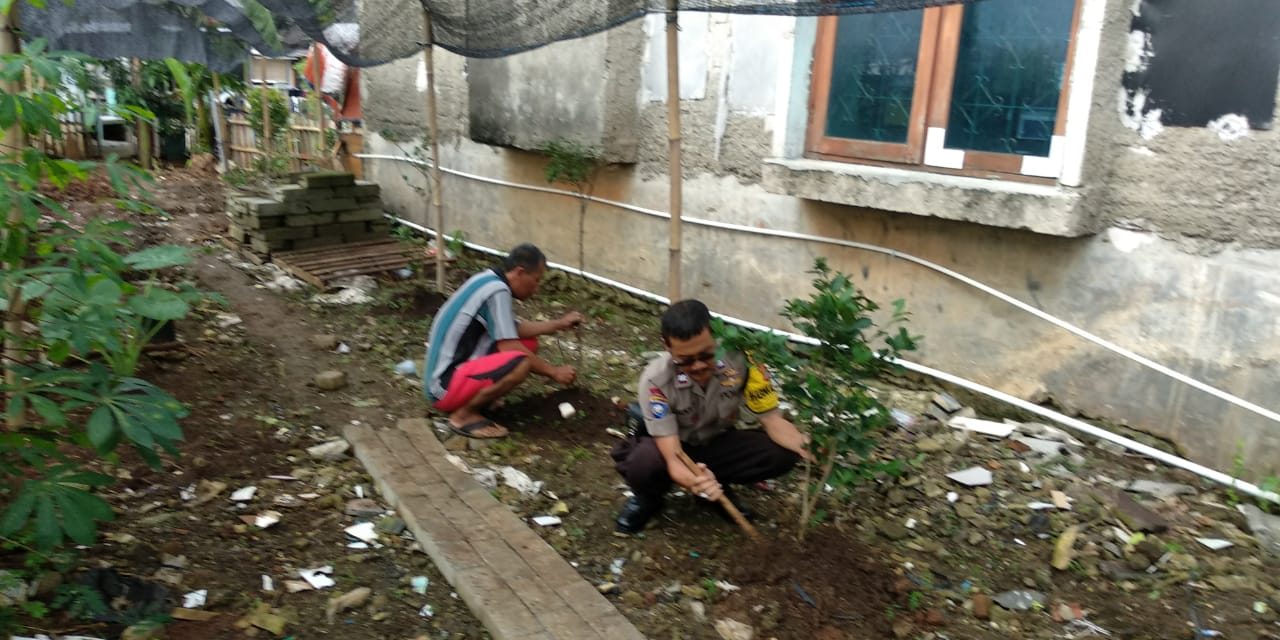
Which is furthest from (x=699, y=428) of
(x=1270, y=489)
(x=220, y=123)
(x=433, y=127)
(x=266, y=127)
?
(x=220, y=123)

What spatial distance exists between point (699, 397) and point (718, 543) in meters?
0.57

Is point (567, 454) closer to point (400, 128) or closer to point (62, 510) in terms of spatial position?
point (62, 510)

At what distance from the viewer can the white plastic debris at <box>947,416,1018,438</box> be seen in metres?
4.37

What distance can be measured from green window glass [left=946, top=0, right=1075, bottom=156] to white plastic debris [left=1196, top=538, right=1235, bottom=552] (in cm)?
185

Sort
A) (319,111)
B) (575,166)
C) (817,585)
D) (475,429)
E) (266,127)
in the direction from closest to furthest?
(817,585), (475,429), (575,166), (319,111), (266,127)

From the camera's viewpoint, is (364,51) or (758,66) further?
(364,51)

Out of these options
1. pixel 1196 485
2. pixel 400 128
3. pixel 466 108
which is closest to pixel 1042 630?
pixel 1196 485

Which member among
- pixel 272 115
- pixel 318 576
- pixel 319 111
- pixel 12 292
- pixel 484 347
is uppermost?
pixel 319 111

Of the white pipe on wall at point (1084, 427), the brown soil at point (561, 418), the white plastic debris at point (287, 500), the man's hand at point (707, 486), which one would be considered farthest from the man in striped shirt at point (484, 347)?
the man's hand at point (707, 486)

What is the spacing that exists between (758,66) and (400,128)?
4.77 metres

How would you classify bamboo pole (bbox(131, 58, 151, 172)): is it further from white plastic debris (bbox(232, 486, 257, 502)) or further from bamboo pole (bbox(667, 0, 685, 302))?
bamboo pole (bbox(667, 0, 685, 302))

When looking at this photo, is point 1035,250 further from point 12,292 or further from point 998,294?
point 12,292

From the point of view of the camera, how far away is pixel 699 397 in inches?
134

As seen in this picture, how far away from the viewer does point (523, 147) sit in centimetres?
671
